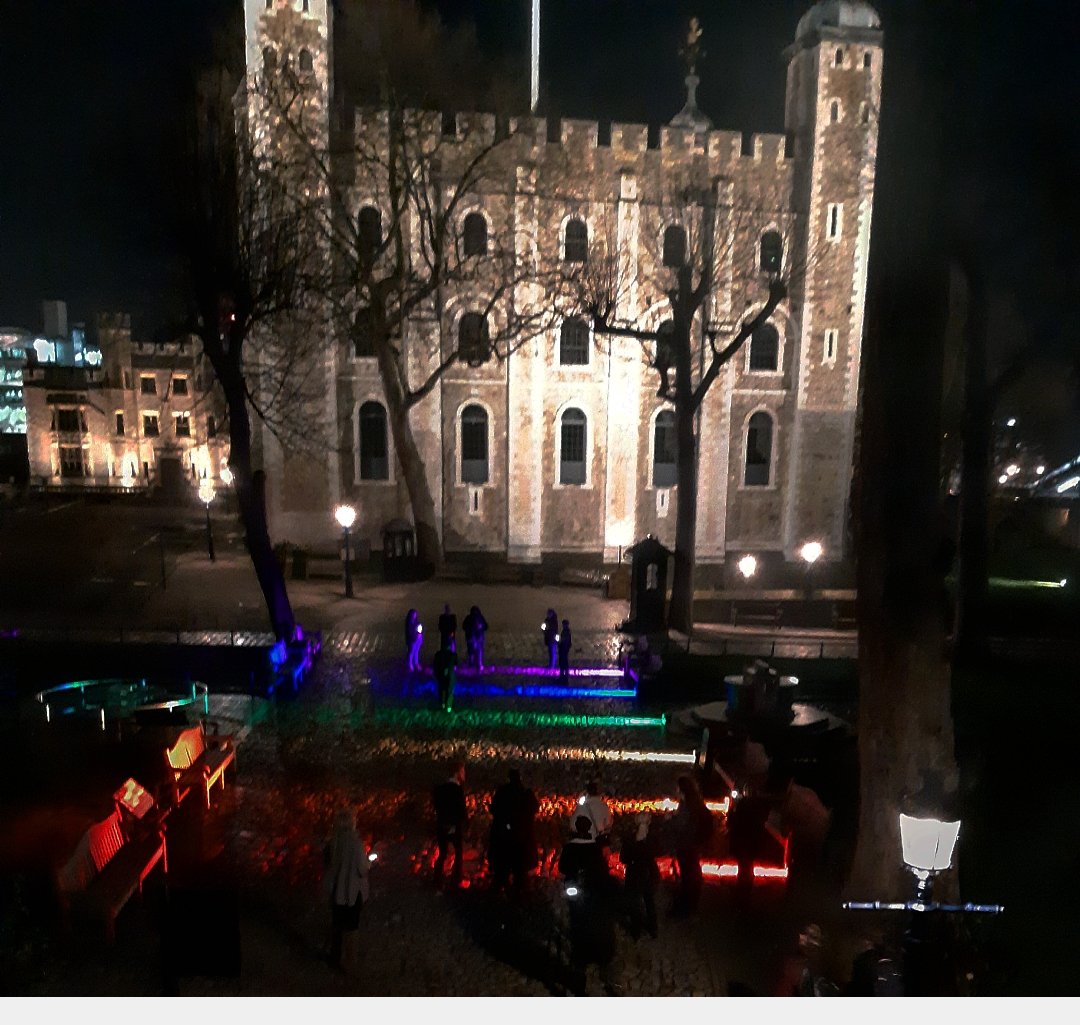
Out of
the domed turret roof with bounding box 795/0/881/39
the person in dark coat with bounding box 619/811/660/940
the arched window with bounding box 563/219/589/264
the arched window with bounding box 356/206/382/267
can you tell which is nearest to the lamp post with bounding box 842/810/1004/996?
the person in dark coat with bounding box 619/811/660/940

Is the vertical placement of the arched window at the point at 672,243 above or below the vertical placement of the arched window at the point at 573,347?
above

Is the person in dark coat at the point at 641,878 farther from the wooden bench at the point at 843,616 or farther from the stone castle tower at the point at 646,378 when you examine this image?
the stone castle tower at the point at 646,378

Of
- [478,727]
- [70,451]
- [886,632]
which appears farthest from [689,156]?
[70,451]

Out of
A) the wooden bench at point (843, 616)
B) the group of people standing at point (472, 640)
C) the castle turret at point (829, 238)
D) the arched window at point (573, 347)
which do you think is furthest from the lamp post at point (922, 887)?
the castle turret at point (829, 238)

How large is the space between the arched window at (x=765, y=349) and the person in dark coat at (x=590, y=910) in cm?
2163

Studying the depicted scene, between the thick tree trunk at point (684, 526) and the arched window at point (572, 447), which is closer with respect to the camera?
the thick tree trunk at point (684, 526)

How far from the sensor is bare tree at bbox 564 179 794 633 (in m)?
14.6

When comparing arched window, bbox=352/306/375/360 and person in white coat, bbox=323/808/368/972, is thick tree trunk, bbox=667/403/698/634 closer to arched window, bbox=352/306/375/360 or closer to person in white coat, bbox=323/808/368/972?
arched window, bbox=352/306/375/360

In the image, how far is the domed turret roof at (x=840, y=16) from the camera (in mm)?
23062

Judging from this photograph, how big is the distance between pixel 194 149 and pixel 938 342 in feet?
35.2

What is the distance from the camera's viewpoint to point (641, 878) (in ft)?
19.1

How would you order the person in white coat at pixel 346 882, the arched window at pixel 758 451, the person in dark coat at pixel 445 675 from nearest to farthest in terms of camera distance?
1. the person in white coat at pixel 346 882
2. the person in dark coat at pixel 445 675
3. the arched window at pixel 758 451

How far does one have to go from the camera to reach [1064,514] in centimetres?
2934

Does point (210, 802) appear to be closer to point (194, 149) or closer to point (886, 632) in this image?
point (886, 632)
